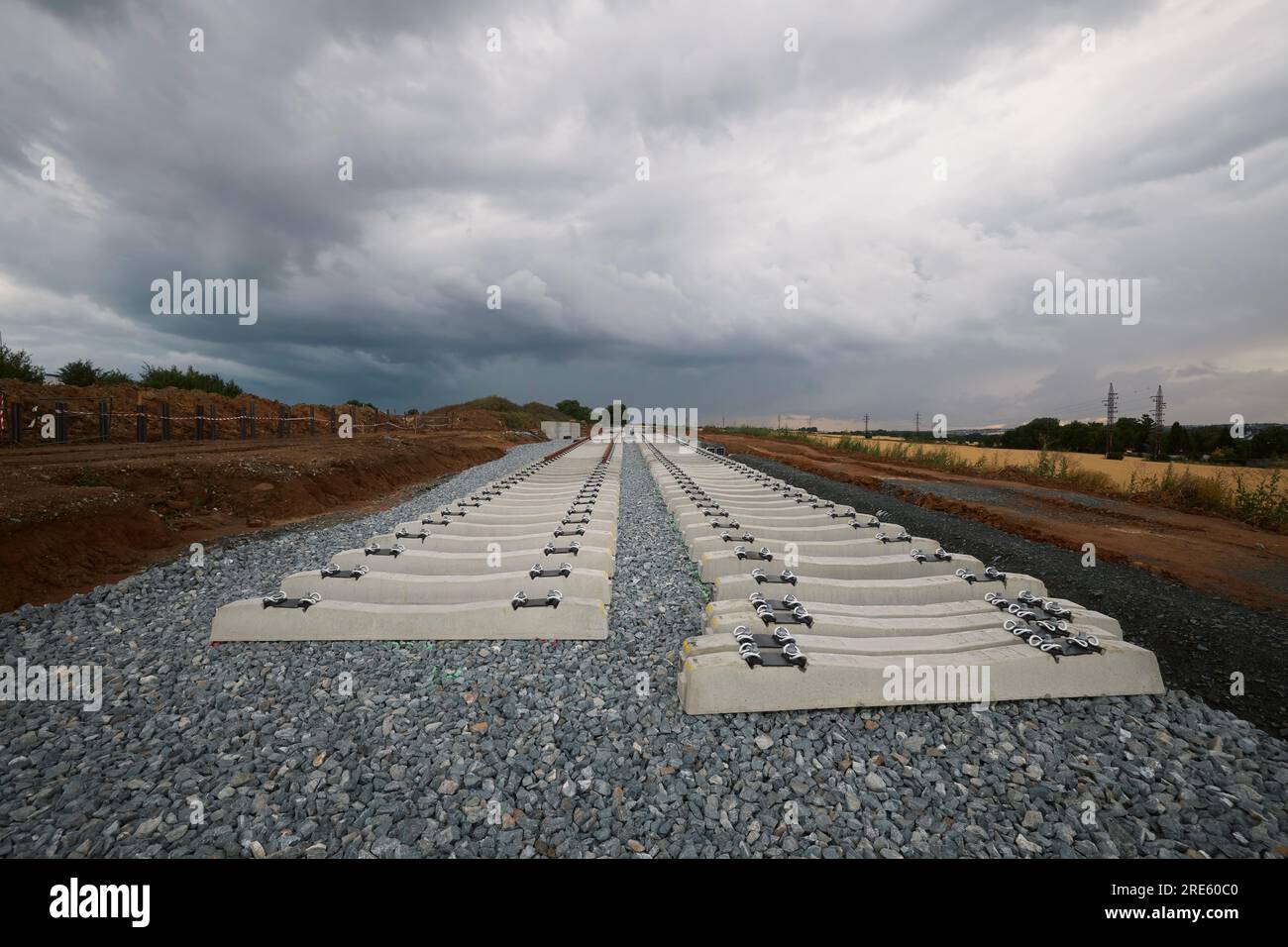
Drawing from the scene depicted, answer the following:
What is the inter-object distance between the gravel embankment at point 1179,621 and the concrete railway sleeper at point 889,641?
0.67 meters

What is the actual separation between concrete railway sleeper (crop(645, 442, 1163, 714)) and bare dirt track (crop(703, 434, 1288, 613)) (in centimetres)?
375

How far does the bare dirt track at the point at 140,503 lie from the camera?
5.90 meters

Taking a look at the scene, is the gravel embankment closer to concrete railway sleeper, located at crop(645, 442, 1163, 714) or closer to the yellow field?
concrete railway sleeper, located at crop(645, 442, 1163, 714)

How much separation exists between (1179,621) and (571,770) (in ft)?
18.8

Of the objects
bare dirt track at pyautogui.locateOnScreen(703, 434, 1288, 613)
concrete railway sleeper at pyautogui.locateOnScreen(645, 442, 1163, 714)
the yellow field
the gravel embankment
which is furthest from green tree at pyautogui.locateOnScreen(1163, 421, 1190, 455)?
concrete railway sleeper at pyautogui.locateOnScreen(645, 442, 1163, 714)

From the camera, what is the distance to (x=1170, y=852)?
2.09 metres

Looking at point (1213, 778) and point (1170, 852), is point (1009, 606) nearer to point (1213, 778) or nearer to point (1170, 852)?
point (1213, 778)

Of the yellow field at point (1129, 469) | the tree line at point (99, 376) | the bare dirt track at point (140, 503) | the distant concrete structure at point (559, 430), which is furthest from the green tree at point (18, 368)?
the yellow field at point (1129, 469)

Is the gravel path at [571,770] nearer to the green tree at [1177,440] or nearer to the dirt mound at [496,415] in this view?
the dirt mound at [496,415]

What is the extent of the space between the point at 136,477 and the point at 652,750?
12.4 metres

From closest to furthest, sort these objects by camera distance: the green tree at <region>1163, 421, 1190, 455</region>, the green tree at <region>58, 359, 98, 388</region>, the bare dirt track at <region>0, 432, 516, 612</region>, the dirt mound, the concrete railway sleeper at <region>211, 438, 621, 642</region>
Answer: the concrete railway sleeper at <region>211, 438, 621, 642</region> → the bare dirt track at <region>0, 432, 516, 612</region> → the green tree at <region>58, 359, 98, 388</region> → the green tree at <region>1163, 421, 1190, 455</region> → the dirt mound

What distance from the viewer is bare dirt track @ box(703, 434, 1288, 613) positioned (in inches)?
249

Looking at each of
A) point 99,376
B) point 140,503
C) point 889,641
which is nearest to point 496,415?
point 99,376

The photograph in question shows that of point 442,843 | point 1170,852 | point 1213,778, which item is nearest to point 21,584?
point 442,843
